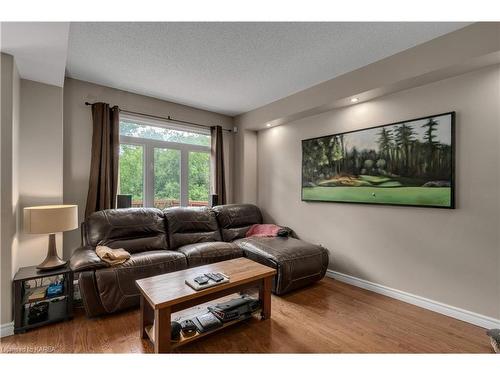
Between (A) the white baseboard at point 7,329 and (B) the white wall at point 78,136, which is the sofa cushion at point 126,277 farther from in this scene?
(B) the white wall at point 78,136

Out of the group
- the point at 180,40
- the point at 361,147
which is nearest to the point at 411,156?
the point at 361,147

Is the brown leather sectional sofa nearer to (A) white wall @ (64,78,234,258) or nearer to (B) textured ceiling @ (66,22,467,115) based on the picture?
(A) white wall @ (64,78,234,258)

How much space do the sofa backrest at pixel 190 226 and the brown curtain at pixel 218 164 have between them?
0.69 metres

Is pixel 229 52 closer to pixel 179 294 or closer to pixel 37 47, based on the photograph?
pixel 37 47

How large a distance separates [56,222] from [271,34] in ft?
8.16

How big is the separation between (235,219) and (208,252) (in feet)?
3.18

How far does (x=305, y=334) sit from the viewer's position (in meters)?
1.90

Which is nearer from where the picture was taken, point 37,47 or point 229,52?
point 37,47

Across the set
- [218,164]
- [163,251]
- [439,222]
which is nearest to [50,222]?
[163,251]

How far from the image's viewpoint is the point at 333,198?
3.12m

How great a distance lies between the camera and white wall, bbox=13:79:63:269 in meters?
2.24

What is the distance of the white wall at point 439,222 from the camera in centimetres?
198

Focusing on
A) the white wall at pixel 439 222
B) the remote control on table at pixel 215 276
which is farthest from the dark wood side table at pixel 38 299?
the white wall at pixel 439 222
